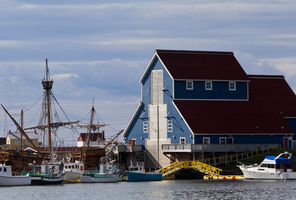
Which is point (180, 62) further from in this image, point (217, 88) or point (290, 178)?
point (290, 178)

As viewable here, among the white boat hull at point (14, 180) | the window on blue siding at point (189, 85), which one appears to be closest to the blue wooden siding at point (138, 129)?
the window on blue siding at point (189, 85)

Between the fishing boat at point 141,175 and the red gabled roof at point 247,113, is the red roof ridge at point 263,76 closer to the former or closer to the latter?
the red gabled roof at point 247,113

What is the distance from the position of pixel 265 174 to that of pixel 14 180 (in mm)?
28990

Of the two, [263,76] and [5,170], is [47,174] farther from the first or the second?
[263,76]

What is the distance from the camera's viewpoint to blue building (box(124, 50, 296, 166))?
11362 cm

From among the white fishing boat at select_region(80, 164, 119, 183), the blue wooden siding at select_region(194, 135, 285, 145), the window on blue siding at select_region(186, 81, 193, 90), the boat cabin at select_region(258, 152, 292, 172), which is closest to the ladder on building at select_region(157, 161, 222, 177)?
the blue wooden siding at select_region(194, 135, 285, 145)

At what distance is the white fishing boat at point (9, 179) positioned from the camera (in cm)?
9862

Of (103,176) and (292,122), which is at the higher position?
(292,122)

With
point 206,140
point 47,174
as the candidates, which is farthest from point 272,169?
point 47,174

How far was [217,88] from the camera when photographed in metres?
120

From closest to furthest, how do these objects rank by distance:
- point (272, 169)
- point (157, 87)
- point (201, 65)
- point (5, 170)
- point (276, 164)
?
point (5, 170)
point (276, 164)
point (272, 169)
point (157, 87)
point (201, 65)

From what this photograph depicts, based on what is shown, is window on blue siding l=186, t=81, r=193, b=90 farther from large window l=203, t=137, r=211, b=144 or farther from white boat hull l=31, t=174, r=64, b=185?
white boat hull l=31, t=174, r=64, b=185

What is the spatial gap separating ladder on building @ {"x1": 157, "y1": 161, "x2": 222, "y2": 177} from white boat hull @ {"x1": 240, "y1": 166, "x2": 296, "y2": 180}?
4.51m

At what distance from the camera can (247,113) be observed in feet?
390
